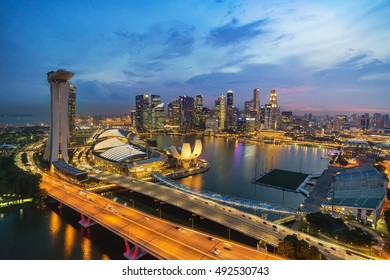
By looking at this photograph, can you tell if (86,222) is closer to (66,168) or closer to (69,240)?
(69,240)

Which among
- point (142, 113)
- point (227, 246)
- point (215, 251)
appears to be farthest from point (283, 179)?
point (142, 113)

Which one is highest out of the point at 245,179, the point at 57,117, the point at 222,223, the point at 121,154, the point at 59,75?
the point at 59,75

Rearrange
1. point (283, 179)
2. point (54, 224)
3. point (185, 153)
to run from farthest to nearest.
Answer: point (185, 153)
point (283, 179)
point (54, 224)

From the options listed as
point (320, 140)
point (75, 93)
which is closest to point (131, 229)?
point (320, 140)

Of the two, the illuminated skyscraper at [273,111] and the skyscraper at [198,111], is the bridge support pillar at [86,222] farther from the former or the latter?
the illuminated skyscraper at [273,111]

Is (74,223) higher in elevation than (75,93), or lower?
lower

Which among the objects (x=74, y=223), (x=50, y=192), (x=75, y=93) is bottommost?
(x=74, y=223)

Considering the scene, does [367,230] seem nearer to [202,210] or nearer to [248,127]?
[202,210]
